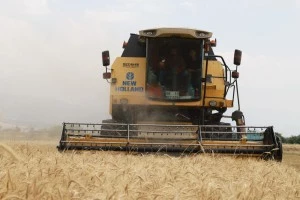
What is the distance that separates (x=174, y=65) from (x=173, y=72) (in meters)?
0.14

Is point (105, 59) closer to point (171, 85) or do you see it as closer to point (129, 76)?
point (129, 76)

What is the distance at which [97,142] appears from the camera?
8.33 meters

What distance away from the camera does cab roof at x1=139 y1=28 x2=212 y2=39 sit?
10.2 metres

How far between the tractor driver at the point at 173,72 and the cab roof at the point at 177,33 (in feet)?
1.04

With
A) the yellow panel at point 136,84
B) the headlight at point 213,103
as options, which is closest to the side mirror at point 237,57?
the yellow panel at point 136,84

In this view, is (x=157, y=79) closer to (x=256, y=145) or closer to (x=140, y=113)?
(x=140, y=113)

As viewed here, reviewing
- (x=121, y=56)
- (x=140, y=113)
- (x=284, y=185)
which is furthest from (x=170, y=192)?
(x=121, y=56)

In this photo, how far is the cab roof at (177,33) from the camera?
10.2 meters

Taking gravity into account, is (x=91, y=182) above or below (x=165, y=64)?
below

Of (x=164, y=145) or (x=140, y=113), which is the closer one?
(x=164, y=145)

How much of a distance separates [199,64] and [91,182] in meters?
7.75

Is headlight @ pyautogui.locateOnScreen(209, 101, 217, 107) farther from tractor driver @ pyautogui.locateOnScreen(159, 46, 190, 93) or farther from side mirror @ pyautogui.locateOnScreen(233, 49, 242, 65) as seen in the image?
side mirror @ pyautogui.locateOnScreen(233, 49, 242, 65)

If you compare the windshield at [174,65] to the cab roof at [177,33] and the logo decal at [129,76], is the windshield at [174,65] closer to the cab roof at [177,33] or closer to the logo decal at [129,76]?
the cab roof at [177,33]

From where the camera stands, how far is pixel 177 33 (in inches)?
404
